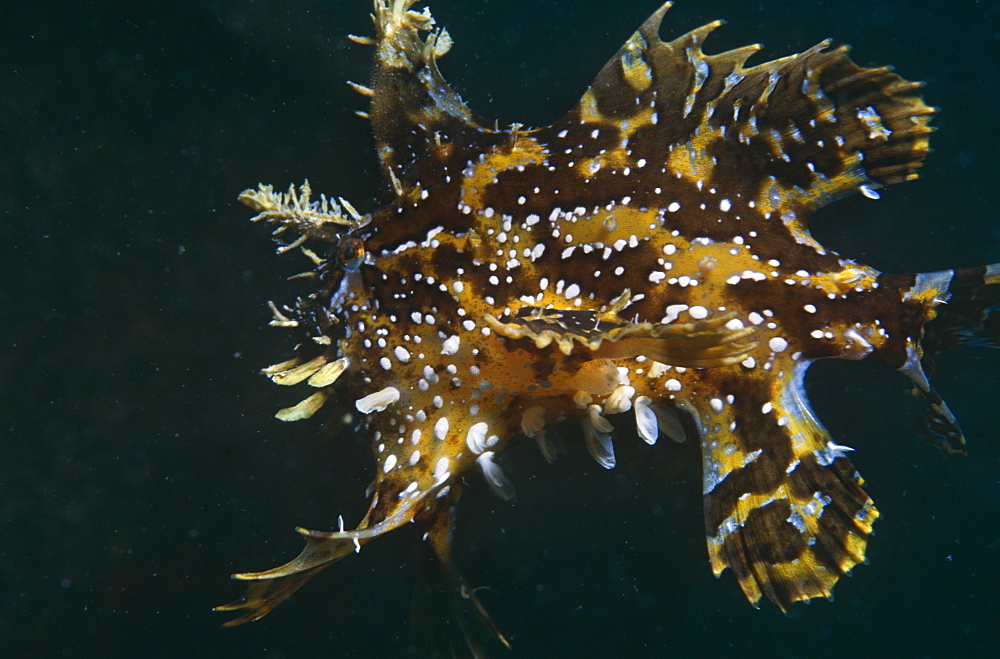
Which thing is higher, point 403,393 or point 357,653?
point 403,393

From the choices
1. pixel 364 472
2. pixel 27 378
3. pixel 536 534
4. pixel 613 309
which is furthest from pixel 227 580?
pixel 613 309

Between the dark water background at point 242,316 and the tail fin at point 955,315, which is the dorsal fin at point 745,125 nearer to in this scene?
the tail fin at point 955,315

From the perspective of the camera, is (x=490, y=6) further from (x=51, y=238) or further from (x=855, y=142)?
(x=51, y=238)

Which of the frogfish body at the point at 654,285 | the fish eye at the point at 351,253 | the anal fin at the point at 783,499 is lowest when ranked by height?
the anal fin at the point at 783,499

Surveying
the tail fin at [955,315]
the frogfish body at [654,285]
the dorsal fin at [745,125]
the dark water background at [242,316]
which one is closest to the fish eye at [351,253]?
the frogfish body at [654,285]

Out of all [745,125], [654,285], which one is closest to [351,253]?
[654,285]

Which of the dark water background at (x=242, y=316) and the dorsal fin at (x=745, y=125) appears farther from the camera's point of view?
the dark water background at (x=242, y=316)
